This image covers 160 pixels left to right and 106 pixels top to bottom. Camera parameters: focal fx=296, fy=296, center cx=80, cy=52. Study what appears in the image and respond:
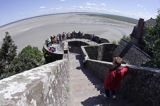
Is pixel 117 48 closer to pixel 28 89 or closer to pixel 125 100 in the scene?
pixel 125 100

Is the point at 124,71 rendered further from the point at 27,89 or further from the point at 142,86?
the point at 27,89

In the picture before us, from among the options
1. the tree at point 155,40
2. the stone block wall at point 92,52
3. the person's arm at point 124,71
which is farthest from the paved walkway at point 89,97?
the stone block wall at point 92,52

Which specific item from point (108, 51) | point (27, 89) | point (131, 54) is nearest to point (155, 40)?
point (131, 54)

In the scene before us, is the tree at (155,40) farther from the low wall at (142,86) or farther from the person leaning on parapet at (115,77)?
the person leaning on parapet at (115,77)

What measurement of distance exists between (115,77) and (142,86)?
2.88 ft

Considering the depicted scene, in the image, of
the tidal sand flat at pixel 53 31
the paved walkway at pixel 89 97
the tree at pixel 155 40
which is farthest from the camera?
the tidal sand flat at pixel 53 31

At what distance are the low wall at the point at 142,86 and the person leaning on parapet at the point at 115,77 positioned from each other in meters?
0.41

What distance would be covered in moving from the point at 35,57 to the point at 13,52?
30.1 ft

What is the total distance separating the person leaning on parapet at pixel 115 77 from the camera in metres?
9.27

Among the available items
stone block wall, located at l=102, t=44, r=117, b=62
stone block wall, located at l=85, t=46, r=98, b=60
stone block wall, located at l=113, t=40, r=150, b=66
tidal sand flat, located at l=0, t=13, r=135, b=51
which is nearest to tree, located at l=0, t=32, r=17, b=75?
stone block wall, located at l=102, t=44, r=117, b=62

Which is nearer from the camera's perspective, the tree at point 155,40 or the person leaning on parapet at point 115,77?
Result: the person leaning on parapet at point 115,77

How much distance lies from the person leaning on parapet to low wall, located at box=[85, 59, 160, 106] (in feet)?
1.34

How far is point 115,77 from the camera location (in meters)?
9.33

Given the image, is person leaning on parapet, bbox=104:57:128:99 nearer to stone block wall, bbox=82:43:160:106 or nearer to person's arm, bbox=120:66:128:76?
person's arm, bbox=120:66:128:76
